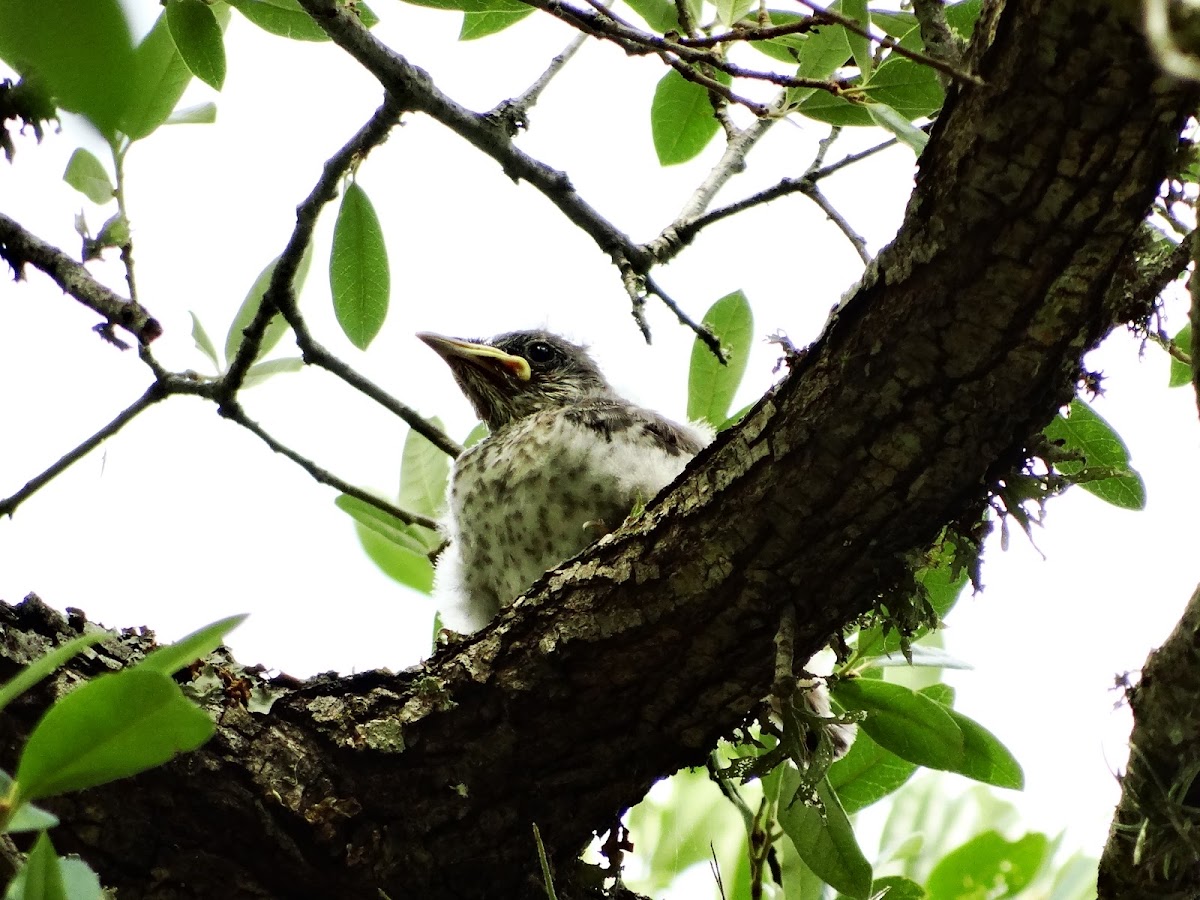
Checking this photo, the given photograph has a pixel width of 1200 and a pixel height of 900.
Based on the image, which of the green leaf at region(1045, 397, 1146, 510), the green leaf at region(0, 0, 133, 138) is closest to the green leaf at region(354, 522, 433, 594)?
the green leaf at region(1045, 397, 1146, 510)

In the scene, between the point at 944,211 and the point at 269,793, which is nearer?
the point at 944,211

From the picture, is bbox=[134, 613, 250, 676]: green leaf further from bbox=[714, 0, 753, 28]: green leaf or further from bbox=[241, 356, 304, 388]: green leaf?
bbox=[241, 356, 304, 388]: green leaf

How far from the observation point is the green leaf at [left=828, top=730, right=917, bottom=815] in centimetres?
212

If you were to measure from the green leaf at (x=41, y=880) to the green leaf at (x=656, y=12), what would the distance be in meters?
1.61

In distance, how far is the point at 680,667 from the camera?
1607 millimetres

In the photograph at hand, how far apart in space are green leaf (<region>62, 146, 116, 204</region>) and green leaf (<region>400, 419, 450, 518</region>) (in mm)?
953

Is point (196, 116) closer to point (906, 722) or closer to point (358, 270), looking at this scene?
point (358, 270)

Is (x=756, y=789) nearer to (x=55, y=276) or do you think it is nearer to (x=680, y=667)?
(x=680, y=667)

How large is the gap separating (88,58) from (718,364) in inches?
78.9

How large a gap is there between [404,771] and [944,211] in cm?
109

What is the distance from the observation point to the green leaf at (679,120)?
2223 mm

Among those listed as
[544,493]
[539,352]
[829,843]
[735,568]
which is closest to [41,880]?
[735,568]

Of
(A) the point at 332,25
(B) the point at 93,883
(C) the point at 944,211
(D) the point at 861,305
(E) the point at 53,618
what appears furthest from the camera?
(A) the point at 332,25

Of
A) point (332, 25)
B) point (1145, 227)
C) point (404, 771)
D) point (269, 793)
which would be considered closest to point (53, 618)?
point (269, 793)
